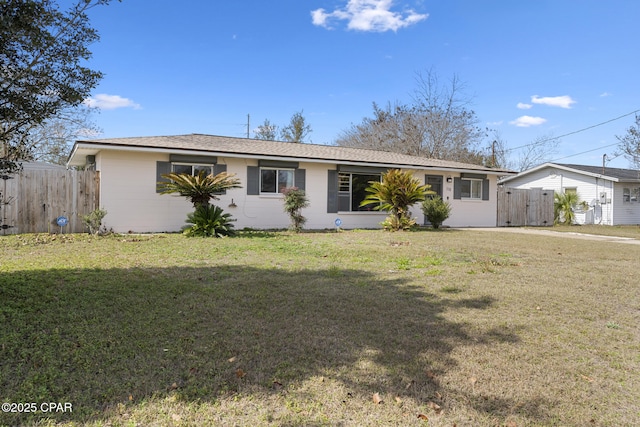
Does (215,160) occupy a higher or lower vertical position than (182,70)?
lower

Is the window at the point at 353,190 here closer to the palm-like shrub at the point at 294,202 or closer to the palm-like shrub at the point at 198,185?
the palm-like shrub at the point at 294,202

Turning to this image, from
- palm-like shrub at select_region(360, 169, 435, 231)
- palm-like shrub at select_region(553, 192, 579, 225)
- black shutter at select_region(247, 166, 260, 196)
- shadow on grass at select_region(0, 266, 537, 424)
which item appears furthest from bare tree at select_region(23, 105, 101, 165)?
palm-like shrub at select_region(553, 192, 579, 225)

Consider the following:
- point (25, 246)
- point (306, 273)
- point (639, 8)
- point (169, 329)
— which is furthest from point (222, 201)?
point (639, 8)

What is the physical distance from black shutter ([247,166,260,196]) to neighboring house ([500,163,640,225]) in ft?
61.0

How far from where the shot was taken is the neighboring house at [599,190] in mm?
24016

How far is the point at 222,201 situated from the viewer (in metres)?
13.8

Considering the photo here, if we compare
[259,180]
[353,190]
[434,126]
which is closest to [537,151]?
[434,126]

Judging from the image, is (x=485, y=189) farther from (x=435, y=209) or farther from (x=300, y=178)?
(x=300, y=178)

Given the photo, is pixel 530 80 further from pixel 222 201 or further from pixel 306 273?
pixel 306 273

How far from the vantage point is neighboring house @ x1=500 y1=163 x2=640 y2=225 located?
2402 cm

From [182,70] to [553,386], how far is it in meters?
19.6

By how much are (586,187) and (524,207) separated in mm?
7491

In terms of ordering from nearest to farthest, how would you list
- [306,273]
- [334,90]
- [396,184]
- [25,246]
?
1. [306,273]
2. [25,246]
3. [396,184]
4. [334,90]

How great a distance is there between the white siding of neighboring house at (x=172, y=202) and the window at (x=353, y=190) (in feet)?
1.17
